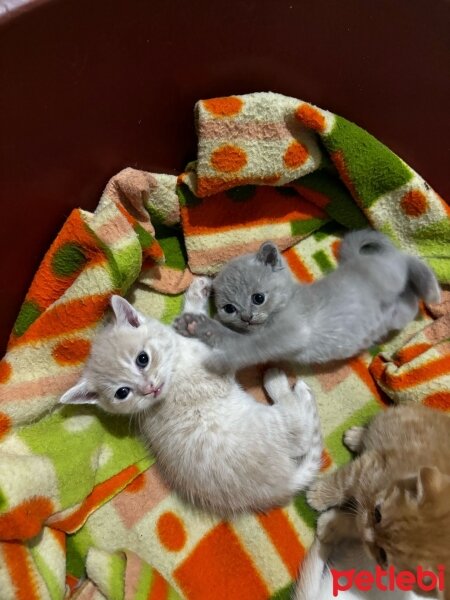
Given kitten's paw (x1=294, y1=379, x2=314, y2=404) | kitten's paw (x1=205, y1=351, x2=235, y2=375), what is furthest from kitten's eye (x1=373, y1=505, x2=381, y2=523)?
kitten's paw (x1=205, y1=351, x2=235, y2=375)

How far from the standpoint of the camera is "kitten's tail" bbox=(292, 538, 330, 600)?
4.23ft

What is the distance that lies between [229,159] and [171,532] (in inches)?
41.5

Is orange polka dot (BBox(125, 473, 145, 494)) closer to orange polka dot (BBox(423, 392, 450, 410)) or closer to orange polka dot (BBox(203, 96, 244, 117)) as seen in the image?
orange polka dot (BBox(423, 392, 450, 410))

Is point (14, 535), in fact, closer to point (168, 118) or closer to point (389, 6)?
point (168, 118)

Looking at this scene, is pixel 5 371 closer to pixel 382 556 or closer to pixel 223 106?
pixel 223 106

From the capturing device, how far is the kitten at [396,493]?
1.03 meters

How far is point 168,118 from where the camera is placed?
1417 mm

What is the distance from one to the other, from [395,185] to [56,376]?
1117mm

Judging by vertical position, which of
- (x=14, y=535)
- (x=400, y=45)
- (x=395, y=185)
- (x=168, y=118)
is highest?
(x=400, y=45)

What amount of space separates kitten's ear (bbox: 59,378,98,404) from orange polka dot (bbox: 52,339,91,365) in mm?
94

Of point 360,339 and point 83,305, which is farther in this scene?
point 360,339

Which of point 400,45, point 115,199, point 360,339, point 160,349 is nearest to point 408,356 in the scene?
point 360,339

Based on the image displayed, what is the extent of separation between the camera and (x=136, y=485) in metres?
1.51

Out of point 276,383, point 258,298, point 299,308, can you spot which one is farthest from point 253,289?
point 276,383
